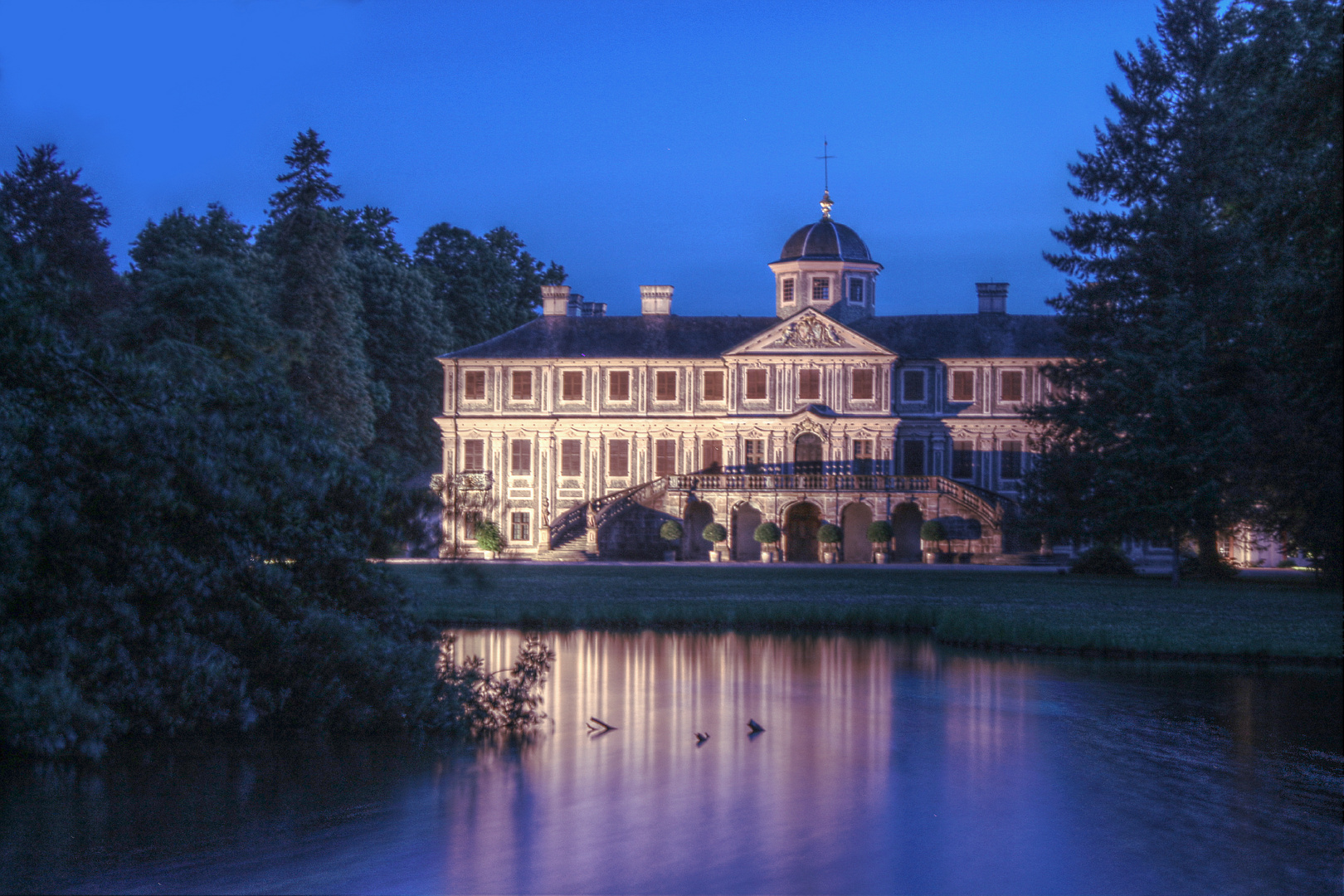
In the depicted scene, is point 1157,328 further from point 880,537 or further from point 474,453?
point 474,453

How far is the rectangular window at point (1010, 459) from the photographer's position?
43.9 meters

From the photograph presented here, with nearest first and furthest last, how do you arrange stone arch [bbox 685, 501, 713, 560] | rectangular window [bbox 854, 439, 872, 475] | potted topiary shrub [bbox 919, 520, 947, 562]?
potted topiary shrub [bbox 919, 520, 947, 562]
stone arch [bbox 685, 501, 713, 560]
rectangular window [bbox 854, 439, 872, 475]

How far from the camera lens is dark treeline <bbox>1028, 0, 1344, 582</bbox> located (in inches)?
643

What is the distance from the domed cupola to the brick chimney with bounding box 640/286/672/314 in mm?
4074

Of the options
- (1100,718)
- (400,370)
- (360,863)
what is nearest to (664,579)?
(1100,718)

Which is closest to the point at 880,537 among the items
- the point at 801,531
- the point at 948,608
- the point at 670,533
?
the point at 801,531

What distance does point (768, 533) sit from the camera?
40688 millimetres

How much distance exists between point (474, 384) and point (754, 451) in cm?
1002

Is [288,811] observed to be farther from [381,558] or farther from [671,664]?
[671,664]

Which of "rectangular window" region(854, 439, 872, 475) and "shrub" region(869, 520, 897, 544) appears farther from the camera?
"rectangular window" region(854, 439, 872, 475)

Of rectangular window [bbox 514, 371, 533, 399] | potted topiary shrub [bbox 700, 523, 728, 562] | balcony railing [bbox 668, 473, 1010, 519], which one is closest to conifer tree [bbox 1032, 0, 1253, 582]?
balcony railing [bbox 668, 473, 1010, 519]

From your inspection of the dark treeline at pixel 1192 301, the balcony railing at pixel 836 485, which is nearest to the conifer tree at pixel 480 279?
the balcony railing at pixel 836 485

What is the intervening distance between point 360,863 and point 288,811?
116 centimetres

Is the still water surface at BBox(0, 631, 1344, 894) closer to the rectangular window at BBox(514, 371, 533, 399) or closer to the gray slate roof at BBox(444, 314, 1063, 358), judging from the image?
the gray slate roof at BBox(444, 314, 1063, 358)
